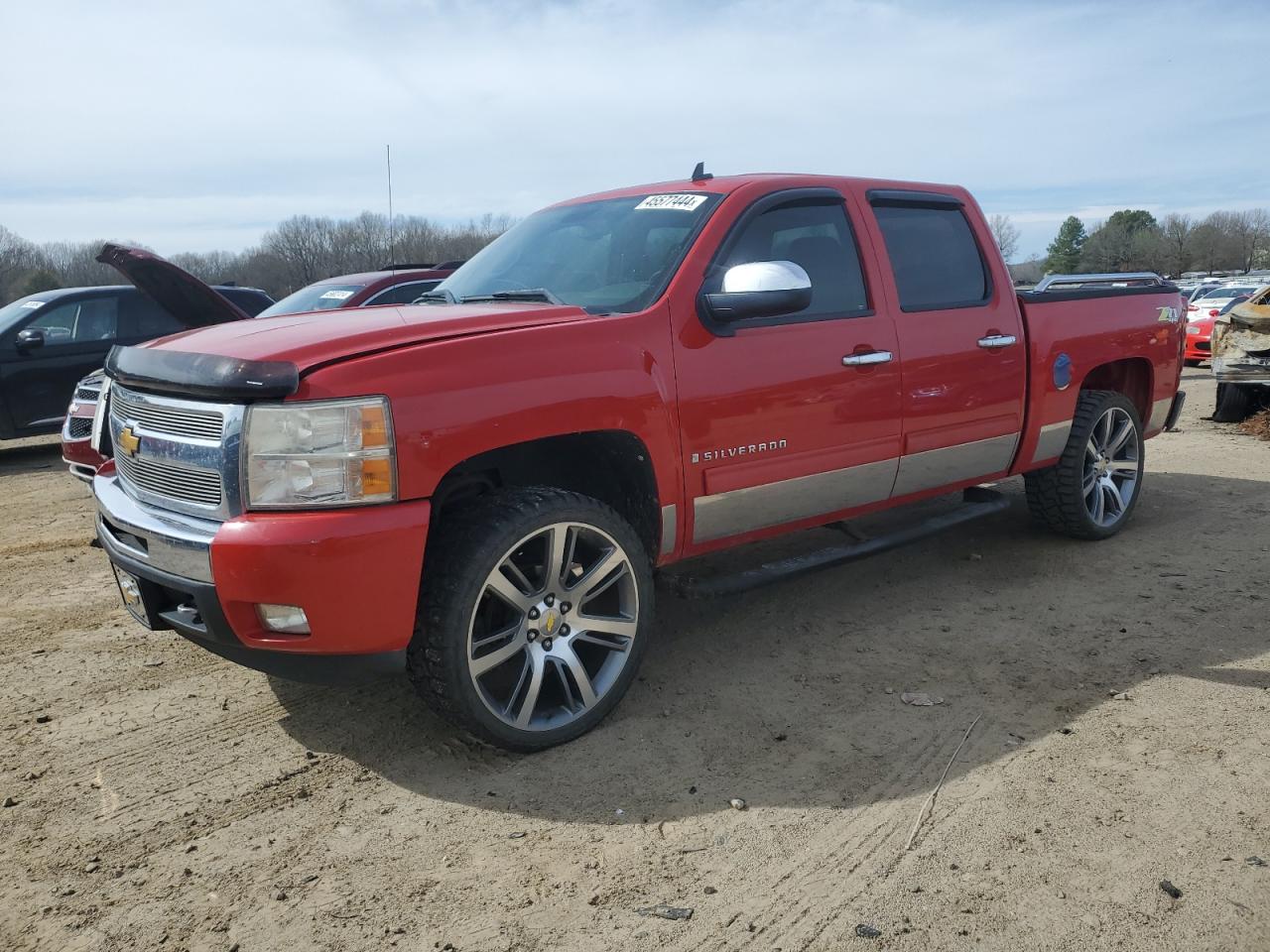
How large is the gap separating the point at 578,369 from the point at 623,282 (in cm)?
67

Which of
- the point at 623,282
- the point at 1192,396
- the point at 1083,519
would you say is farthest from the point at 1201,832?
the point at 1192,396

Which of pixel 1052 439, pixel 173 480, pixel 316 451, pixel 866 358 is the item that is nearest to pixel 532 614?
pixel 316 451

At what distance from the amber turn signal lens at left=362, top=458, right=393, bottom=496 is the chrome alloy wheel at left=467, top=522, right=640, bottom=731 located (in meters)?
0.46

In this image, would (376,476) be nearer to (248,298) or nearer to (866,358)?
(866,358)

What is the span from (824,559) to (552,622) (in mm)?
1399

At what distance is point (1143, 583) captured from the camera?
194 inches

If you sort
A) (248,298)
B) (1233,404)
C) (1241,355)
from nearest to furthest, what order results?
(1241,355) → (1233,404) → (248,298)

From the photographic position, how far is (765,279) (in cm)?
353

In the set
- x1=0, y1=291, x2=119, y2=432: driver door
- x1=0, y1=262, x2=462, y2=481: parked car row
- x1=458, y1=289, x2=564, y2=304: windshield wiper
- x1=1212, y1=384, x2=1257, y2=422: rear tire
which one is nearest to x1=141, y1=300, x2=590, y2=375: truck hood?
x1=458, y1=289, x2=564, y2=304: windshield wiper

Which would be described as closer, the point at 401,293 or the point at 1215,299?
the point at 401,293

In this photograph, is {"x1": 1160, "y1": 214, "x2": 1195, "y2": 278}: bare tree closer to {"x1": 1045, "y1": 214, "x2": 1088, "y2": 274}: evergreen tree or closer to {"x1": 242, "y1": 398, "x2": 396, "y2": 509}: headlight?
{"x1": 1045, "y1": 214, "x2": 1088, "y2": 274}: evergreen tree

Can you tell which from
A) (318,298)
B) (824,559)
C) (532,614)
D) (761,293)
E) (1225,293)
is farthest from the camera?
(1225,293)

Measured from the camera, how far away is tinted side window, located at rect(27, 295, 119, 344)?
32.0 ft

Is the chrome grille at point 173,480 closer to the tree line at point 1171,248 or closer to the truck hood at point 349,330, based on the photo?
the truck hood at point 349,330
